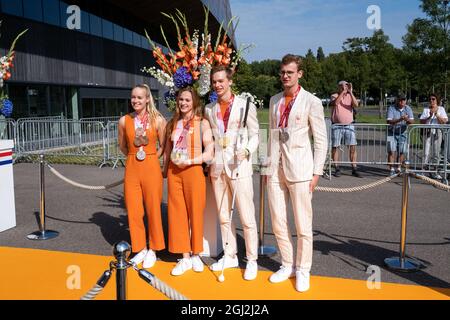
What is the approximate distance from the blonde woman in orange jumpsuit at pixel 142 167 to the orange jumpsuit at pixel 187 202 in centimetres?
24

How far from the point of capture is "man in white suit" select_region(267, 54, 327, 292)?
3904 millimetres

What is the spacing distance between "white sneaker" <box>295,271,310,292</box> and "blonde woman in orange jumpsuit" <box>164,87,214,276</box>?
1.04 m

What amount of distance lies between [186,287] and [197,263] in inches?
18.0

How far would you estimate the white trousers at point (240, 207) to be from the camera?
4277 mm

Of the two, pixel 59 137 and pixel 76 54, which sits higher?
pixel 76 54

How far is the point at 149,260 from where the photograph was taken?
4734 millimetres

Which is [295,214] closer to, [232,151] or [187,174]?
[232,151]

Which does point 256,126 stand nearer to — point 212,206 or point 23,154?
point 212,206

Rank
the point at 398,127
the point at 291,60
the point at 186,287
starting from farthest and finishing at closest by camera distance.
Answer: the point at 398,127 → the point at 186,287 → the point at 291,60

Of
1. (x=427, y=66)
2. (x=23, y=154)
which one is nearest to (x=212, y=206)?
(x=23, y=154)

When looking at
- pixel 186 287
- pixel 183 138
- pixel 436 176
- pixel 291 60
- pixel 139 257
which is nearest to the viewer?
pixel 291 60

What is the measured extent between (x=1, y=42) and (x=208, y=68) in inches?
532

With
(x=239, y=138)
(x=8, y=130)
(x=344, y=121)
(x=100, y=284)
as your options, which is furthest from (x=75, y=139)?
(x=100, y=284)

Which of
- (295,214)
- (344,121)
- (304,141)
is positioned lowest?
(295,214)
